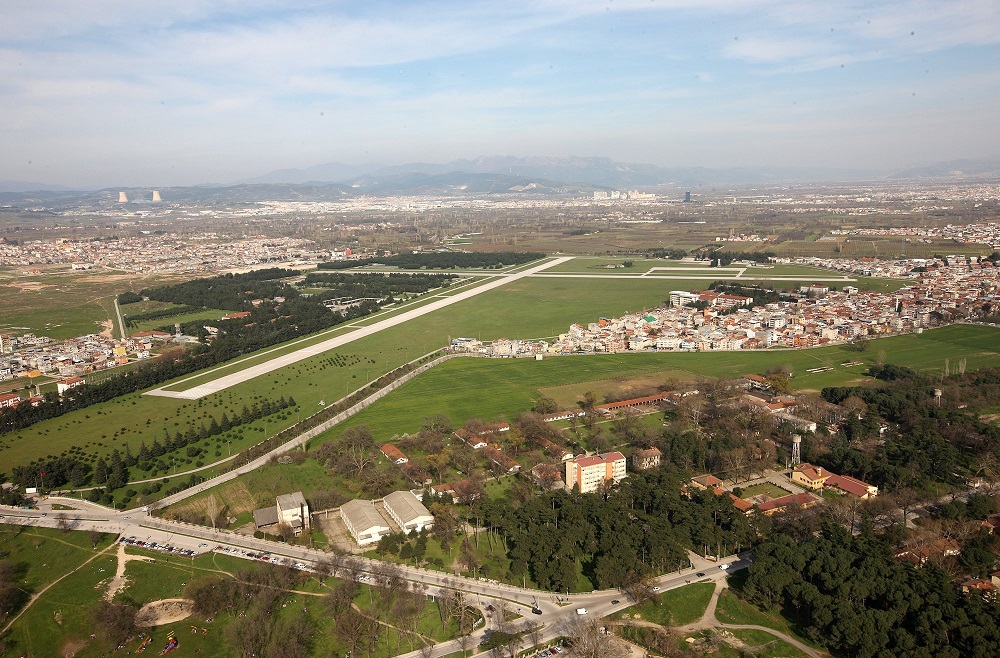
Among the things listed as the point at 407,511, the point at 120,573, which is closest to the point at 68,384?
the point at 120,573

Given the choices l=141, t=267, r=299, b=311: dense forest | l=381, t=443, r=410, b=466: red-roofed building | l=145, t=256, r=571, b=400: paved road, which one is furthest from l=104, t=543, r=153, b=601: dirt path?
l=141, t=267, r=299, b=311: dense forest

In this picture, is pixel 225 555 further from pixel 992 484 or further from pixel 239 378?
pixel 992 484

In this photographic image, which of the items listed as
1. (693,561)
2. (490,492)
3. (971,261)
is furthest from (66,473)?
(971,261)

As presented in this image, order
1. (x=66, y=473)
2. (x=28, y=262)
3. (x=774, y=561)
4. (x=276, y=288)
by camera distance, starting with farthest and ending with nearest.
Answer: (x=28, y=262) < (x=276, y=288) < (x=66, y=473) < (x=774, y=561)

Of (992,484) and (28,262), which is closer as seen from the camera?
(992,484)

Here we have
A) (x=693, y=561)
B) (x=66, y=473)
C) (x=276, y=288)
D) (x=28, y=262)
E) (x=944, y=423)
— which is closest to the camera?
(x=693, y=561)

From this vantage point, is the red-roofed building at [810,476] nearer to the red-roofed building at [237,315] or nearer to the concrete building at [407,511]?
the concrete building at [407,511]

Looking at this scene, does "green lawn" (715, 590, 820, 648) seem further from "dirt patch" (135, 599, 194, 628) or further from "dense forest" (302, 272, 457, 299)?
"dense forest" (302, 272, 457, 299)

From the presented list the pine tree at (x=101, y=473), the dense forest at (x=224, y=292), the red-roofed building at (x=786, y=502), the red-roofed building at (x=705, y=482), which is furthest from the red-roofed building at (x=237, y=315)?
the red-roofed building at (x=786, y=502)
